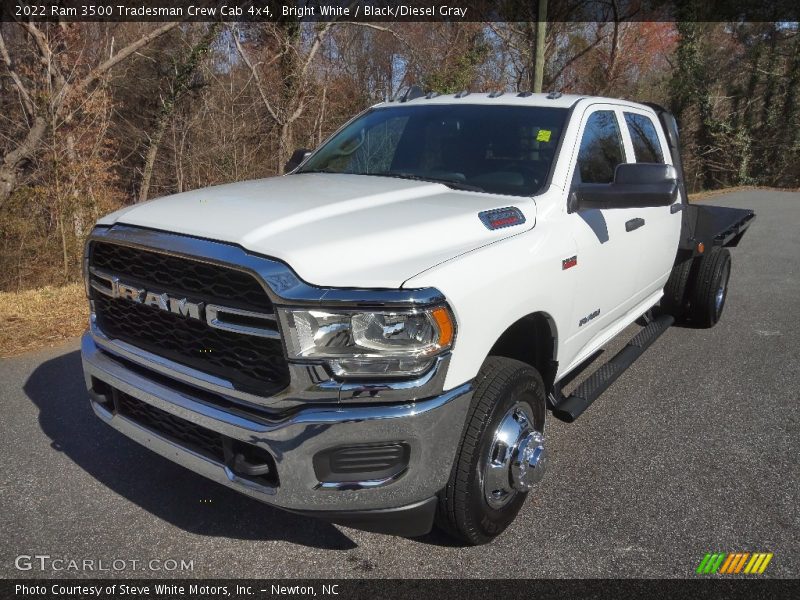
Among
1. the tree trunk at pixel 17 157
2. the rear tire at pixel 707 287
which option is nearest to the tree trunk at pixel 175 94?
the tree trunk at pixel 17 157

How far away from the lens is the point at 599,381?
12.5 ft

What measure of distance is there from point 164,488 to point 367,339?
1637 mm

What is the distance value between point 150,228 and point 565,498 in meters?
2.29

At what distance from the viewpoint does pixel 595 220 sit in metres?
3.43

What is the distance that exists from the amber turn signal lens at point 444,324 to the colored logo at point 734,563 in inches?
58.8

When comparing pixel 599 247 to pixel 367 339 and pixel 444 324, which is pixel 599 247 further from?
pixel 367 339

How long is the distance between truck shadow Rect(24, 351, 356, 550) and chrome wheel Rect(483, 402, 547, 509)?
2.23 ft

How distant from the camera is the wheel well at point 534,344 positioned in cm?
296

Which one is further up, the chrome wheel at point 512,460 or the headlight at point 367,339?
the headlight at point 367,339

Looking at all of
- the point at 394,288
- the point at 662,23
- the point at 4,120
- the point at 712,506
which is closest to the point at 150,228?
the point at 394,288

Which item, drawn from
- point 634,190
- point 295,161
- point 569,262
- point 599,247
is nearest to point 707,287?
point 599,247

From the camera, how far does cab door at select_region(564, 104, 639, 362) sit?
3.31 m

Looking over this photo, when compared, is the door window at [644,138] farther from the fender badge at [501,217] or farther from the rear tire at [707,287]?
the fender badge at [501,217]

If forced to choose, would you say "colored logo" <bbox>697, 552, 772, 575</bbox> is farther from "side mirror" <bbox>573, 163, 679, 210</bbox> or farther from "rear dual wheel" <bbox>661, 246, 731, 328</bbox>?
"rear dual wheel" <bbox>661, 246, 731, 328</bbox>
